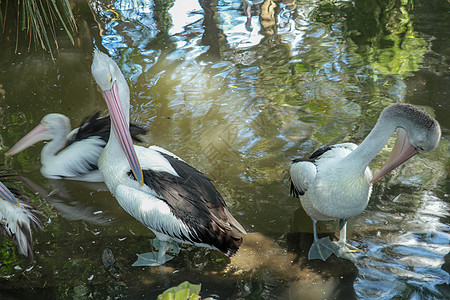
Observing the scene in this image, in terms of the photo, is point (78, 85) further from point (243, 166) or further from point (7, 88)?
point (243, 166)

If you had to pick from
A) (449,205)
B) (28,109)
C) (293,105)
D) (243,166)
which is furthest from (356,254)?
(28,109)

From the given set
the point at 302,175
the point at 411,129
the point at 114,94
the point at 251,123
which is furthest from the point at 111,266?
the point at 411,129

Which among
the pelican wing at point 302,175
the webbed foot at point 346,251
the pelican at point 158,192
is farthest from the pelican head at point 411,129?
the pelican at point 158,192

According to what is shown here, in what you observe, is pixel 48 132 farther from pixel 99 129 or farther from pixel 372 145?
pixel 372 145

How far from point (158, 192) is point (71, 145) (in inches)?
56.0

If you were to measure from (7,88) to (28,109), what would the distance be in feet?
2.22

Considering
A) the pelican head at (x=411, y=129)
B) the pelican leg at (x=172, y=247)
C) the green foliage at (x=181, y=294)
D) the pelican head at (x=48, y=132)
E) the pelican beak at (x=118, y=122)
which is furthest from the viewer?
the pelican head at (x=48, y=132)

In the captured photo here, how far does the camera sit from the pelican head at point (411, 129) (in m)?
2.63

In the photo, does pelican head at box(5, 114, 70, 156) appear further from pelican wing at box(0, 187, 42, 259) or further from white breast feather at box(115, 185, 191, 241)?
white breast feather at box(115, 185, 191, 241)

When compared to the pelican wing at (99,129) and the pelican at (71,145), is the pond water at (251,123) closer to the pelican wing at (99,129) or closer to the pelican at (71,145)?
the pelican at (71,145)

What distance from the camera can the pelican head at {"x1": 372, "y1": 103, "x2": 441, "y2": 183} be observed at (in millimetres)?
2627

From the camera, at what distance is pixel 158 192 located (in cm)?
292

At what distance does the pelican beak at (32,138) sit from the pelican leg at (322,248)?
2617 millimetres

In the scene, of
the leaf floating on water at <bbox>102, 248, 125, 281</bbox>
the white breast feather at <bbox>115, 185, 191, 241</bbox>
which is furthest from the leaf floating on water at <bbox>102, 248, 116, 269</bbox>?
the white breast feather at <bbox>115, 185, 191, 241</bbox>
